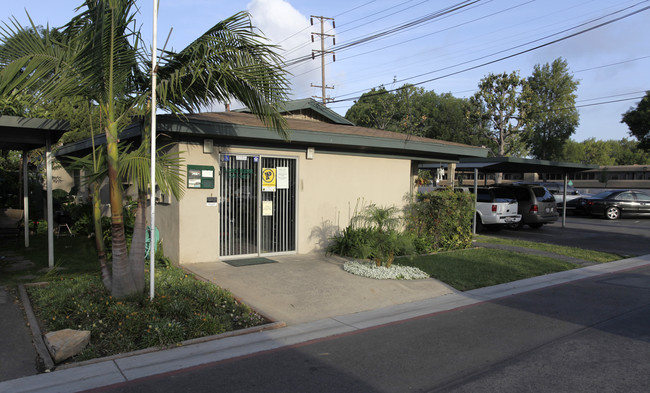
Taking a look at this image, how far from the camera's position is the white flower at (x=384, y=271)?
28.3 feet

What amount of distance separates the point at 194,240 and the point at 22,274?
3.07 meters

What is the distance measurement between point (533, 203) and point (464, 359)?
13.4 metres

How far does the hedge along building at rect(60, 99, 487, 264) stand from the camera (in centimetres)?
900

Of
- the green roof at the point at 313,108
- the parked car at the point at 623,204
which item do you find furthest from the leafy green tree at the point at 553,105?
the green roof at the point at 313,108

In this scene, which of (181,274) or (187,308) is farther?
(181,274)

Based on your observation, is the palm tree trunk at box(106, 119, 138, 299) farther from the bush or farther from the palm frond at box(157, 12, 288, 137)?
the bush

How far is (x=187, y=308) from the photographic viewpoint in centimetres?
584

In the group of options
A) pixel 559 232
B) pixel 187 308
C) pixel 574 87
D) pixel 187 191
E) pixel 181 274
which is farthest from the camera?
pixel 574 87

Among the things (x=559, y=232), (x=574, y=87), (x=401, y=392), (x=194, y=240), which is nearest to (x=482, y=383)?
(x=401, y=392)

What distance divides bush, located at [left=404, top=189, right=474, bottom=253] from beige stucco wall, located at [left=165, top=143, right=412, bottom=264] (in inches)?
28.5

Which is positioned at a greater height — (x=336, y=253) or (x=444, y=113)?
(x=444, y=113)

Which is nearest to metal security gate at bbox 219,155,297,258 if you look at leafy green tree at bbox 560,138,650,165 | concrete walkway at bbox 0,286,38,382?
concrete walkway at bbox 0,286,38,382

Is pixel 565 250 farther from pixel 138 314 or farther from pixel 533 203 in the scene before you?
pixel 138 314

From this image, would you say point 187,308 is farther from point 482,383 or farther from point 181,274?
point 482,383
